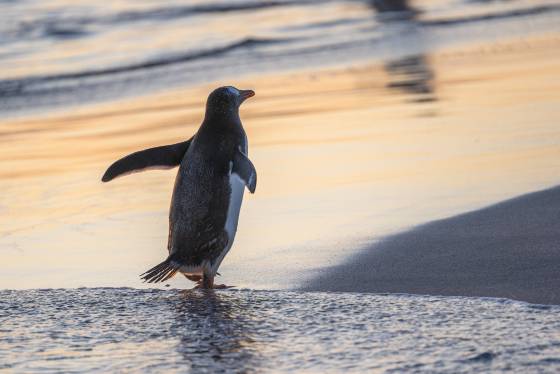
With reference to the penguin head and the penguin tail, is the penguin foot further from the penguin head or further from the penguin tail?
the penguin head

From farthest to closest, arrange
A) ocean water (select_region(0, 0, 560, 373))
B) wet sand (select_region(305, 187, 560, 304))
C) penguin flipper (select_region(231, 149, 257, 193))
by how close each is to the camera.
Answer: penguin flipper (select_region(231, 149, 257, 193)), wet sand (select_region(305, 187, 560, 304)), ocean water (select_region(0, 0, 560, 373))

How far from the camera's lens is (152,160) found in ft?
19.5

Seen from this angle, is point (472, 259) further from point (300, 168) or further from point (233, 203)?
point (300, 168)

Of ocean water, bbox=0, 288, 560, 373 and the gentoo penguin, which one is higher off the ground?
the gentoo penguin

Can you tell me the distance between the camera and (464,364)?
3857 mm

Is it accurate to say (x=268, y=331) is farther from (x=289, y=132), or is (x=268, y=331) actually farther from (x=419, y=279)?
(x=289, y=132)

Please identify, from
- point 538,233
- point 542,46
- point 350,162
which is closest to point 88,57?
point 542,46

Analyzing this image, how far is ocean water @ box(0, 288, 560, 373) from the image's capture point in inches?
156

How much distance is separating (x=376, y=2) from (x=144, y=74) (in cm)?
847

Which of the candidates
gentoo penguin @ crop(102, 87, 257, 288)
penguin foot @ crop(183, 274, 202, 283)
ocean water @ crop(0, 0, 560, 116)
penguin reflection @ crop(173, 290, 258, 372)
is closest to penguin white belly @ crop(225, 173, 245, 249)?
gentoo penguin @ crop(102, 87, 257, 288)

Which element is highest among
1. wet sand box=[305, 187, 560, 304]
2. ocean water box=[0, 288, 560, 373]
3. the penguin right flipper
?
the penguin right flipper

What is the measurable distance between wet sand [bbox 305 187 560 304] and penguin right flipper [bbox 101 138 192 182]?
0.98 metres

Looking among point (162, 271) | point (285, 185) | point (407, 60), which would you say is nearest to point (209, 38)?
point (407, 60)

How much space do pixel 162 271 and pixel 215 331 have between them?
928mm
